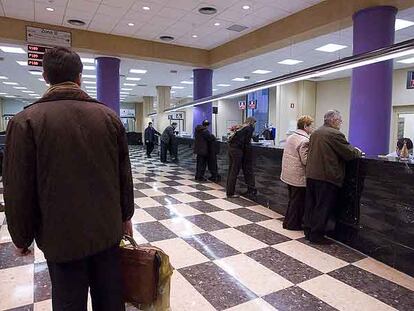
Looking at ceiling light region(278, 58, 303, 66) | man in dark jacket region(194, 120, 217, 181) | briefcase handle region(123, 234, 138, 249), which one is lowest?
briefcase handle region(123, 234, 138, 249)

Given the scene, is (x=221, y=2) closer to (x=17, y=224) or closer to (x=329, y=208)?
(x=329, y=208)

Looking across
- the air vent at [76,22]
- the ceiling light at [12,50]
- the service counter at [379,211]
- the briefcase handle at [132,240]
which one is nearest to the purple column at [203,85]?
the air vent at [76,22]

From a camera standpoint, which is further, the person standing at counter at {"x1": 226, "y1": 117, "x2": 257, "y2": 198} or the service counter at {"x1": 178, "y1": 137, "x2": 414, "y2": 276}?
the person standing at counter at {"x1": 226, "y1": 117, "x2": 257, "y2": 198}

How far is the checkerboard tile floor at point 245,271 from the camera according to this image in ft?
6.97

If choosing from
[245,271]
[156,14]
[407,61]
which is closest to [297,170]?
[245,271]

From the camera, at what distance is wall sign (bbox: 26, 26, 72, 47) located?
662cm

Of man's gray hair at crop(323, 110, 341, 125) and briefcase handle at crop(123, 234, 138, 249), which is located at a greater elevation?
man's gray hair at crop(323, 110, 341, 125)

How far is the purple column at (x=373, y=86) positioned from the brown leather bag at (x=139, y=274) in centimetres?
436

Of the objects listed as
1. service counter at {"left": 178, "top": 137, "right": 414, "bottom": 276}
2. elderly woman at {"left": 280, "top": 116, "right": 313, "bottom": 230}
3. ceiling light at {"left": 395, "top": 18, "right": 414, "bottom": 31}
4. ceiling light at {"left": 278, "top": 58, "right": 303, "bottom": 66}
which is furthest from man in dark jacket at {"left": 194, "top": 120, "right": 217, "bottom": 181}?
ceiling light at {"left": 395, "top": 18, "right": 414, "bottom": 31}

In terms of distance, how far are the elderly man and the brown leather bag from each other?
2255 millimetres

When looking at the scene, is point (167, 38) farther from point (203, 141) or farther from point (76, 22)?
point (203, 141)

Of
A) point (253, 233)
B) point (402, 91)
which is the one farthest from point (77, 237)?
point (402, 91)

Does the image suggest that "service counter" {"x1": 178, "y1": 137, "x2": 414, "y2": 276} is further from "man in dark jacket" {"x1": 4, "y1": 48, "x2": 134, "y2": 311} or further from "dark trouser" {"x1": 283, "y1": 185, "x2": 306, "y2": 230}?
"man in dark jacket" {"x1": 4, "y1": 48, "x2": 134, "y2": 311}

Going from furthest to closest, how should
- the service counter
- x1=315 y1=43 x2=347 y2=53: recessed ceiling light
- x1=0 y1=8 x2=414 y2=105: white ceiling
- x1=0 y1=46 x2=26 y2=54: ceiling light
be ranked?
x1=0 y1=46 x2=26 y2=54: ceiling light → x1=315 y1=43 x2=347 y2=53: recessed ceiling light → x1=0 y1=8 x2=414 y2=105: white ceiling → the service counter
